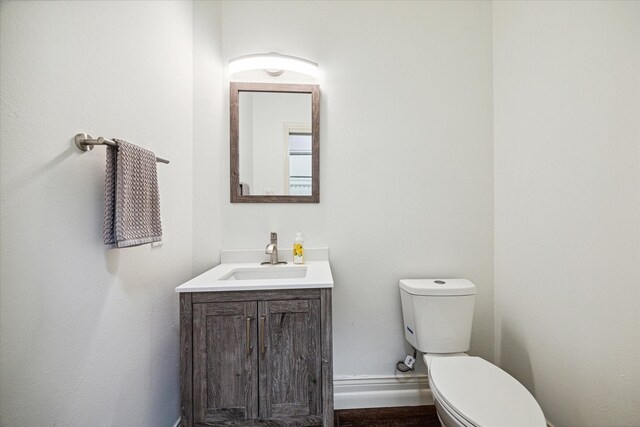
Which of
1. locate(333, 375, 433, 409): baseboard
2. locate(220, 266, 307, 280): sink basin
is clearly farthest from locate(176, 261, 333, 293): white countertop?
locate(333, 375, 433, 409): baseboard

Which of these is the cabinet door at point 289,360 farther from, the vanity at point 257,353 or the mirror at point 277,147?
the mirror at point 277,147

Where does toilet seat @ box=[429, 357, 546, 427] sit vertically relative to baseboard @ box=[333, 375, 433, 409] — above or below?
above

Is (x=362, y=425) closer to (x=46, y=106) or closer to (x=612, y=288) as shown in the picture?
(x=612, y=288)

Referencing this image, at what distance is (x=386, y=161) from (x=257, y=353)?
126 centimetres

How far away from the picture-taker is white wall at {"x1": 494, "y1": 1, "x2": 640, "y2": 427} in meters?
0.91

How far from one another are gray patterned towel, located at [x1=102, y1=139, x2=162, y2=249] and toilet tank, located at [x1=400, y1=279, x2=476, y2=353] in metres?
1.32

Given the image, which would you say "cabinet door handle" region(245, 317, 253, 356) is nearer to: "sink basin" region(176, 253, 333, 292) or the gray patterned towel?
"sink basin" region(176, 253, 333, 292)

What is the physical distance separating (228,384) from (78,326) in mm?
595

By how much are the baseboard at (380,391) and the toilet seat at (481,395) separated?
0.49m

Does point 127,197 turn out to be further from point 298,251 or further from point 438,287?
point 438,287

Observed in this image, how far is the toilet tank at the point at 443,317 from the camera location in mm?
1307

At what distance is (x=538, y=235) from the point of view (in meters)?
1.26

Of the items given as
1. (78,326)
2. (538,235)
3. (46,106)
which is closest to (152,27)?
(46,106)

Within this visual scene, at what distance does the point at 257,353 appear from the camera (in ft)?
3.44
